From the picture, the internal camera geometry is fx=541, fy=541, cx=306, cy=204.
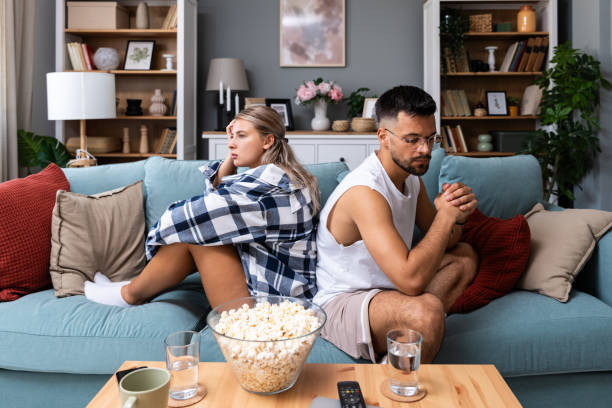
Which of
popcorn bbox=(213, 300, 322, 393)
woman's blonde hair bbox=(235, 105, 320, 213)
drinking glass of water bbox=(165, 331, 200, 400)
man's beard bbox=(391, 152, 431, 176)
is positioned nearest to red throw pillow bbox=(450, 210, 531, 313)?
man's beard bbox=(391, 152, 431, 176)

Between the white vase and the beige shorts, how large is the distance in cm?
308

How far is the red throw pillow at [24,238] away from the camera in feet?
6.01

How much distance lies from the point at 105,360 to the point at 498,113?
3856mm

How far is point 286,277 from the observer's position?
179 centimetres

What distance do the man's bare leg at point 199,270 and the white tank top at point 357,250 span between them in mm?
278

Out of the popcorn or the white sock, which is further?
the white sock

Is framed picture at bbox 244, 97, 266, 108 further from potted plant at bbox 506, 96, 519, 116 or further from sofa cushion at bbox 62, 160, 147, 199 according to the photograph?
sofa cushion at bbox 62, 160, 147, 199

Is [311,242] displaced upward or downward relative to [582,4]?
downward

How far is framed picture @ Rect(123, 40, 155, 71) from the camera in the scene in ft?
14.9

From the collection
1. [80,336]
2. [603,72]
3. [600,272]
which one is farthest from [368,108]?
[80,336]

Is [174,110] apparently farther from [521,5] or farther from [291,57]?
[521,5]

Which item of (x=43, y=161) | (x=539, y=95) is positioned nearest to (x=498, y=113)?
A: (x=539, y=95)

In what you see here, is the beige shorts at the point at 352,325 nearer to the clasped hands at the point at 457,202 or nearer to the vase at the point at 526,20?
the clasped hands at the point at 457,202

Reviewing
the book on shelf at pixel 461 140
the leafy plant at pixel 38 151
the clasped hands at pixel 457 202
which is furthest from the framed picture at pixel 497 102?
the leafy plant at pixel 38 151
